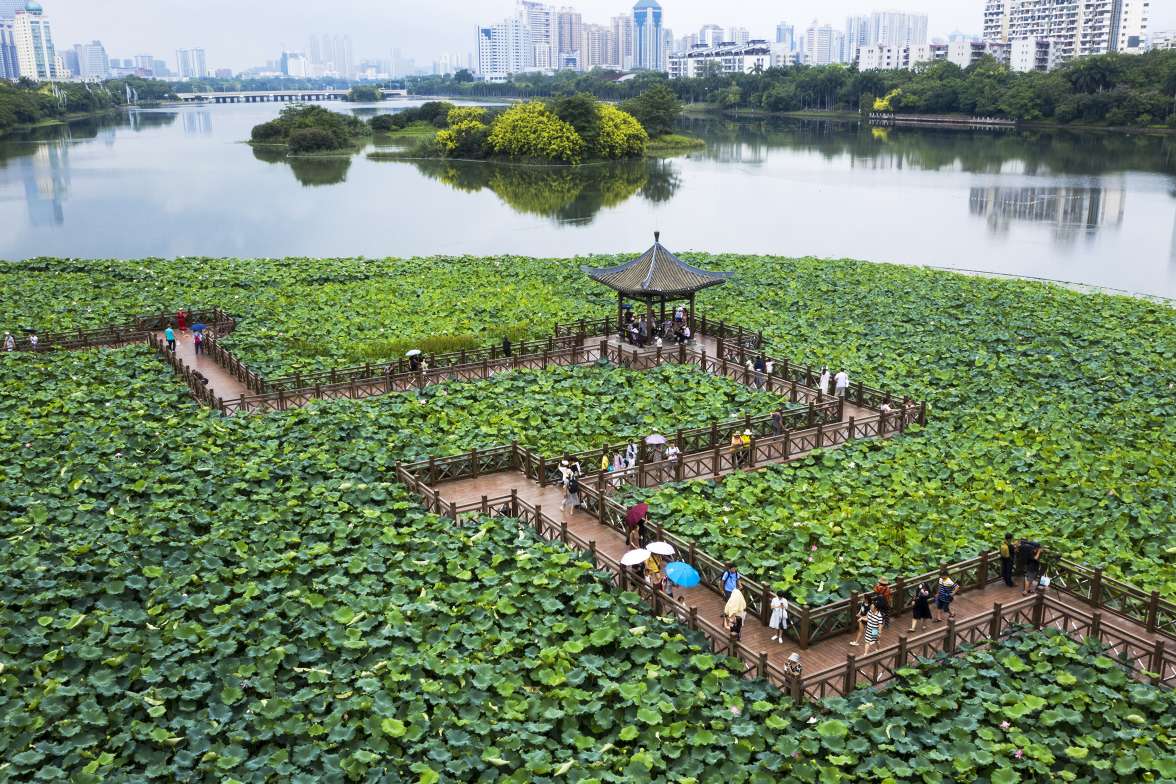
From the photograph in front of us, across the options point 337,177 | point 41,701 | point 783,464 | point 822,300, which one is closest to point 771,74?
point 337,177

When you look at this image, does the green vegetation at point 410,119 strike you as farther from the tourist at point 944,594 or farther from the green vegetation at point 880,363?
the tourist at point 944,594

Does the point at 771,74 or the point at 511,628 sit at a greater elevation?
the point at 771,74

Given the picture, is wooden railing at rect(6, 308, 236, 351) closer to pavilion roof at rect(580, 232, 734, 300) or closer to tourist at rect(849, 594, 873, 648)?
pavilion roof at rect(580, 232, 734, 300)

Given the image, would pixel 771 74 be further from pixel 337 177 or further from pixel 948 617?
pixel 948 617

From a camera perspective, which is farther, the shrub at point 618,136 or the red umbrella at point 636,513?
the shrub at point 618,136

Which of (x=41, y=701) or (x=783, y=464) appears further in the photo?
(x=783, y=464)

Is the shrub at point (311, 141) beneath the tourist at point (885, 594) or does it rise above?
above

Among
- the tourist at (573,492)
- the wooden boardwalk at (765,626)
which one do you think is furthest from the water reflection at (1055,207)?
the tourist at (573,492)
